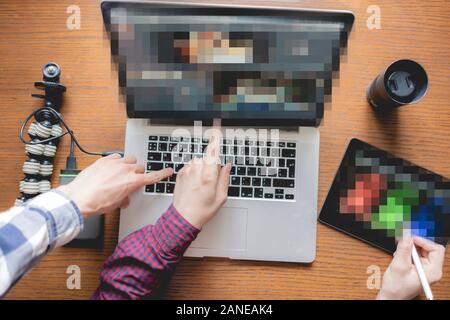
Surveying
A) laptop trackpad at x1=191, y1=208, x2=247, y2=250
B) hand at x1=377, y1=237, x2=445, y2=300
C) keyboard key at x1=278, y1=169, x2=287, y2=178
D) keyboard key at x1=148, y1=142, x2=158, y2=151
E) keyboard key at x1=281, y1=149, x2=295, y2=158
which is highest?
keyboard key at x1=148, y1=142, x2=158, y2=151

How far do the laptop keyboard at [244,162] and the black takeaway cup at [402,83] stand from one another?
187 mm

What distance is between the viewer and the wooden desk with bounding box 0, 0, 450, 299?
0.73 meters

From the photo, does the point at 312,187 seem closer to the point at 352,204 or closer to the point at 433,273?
the point at 352,204

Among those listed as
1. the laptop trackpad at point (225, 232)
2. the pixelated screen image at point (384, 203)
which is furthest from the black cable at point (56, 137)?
the pixelated screen image at point (384, 203)

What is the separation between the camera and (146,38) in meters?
Result: 0.63

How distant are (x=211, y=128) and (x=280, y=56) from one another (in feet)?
0.59

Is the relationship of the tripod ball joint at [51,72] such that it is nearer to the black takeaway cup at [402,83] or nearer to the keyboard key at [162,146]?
the keyboard key at [162,146]

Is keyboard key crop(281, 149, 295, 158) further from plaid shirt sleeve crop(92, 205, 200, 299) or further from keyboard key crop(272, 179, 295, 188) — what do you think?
plaid shirt sleeve crop(92, 205, 200, 299)

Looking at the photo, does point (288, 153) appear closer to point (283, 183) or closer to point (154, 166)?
point (283, 183)

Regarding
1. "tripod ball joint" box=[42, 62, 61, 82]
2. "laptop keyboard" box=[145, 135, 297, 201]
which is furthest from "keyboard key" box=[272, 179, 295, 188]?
"tripod ball joint" box=[42, 62, 61, 82]

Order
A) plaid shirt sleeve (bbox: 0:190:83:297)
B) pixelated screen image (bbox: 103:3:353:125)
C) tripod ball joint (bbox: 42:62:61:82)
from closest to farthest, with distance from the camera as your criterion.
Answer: plaid shirt sleeve (bbox: 0:190:83:297)
pixelated screen image (bbox: 103:3:353:125)
tripod ball joint (bbox: 42:62:61:82)

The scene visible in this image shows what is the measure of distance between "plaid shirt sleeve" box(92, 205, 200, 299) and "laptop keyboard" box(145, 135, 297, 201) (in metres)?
0.08

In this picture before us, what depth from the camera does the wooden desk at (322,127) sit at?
73cm

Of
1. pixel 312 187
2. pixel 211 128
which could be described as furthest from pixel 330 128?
pixel 211 128
